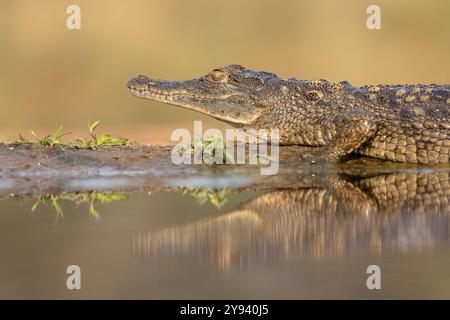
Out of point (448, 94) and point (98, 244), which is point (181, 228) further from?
point (448, 94)

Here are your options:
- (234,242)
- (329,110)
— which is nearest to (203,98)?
(329,110)

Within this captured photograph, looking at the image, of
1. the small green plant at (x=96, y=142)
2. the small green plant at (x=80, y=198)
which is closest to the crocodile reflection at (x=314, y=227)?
the small green plant at (x=80, y=198)

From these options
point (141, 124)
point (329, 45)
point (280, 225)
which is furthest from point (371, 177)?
point (329, 45)

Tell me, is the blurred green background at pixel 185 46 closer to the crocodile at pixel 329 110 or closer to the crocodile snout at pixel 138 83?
the crocodile snout at pixel 138 83

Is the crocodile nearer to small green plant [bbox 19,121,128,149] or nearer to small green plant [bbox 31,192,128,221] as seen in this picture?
small green plant [bbox 19,121,128,149]

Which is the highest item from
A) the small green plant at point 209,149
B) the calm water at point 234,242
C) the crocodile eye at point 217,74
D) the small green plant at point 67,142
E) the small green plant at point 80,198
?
the crocodile eye at point 217,74

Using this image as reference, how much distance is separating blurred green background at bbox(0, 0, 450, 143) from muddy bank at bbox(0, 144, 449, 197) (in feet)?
27.4

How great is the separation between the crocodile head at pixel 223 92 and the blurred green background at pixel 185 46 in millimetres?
7088

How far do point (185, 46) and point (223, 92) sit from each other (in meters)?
9.66

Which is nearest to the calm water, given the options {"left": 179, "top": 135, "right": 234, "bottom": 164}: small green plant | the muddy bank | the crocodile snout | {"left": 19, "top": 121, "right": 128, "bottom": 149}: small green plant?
the muddy bank

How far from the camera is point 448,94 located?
10102mm

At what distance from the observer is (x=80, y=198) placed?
25.9 feet

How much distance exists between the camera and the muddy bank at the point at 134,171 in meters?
8.59

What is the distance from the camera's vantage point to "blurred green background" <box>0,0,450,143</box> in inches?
747
